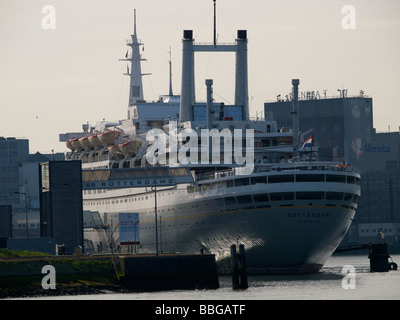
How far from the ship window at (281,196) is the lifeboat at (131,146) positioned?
73.9 ft

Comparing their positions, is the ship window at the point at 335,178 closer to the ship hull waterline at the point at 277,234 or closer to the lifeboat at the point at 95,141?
the ship hull waterline at the point at 277,234

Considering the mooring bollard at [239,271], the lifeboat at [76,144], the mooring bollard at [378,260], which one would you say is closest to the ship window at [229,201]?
the mooring bollard at [239,271]

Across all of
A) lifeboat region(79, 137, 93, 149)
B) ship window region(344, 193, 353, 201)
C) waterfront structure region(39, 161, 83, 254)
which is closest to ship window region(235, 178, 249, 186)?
ship window region(344, 193, 353, 201)

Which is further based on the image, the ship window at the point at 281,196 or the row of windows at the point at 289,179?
the row of windows at the point at 289,179

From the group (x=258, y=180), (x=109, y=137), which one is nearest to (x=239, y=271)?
(x=258, y=180)

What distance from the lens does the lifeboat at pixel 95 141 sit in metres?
114

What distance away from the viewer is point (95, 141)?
4525 inches

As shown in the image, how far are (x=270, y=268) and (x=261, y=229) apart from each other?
10.7ft

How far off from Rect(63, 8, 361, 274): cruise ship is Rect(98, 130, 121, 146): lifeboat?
0.53ft

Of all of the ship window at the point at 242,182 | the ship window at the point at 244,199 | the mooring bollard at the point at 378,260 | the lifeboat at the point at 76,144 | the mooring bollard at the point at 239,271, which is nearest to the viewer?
the mooring bollard at the point at 239,271

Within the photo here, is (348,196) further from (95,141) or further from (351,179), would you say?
(95,141)

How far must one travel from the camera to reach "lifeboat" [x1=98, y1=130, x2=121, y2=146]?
11069 centimetres

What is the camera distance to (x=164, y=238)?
317 feet

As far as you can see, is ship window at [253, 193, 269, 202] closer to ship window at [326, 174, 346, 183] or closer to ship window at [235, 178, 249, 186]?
ship window at [235, 178, 249, 186]
